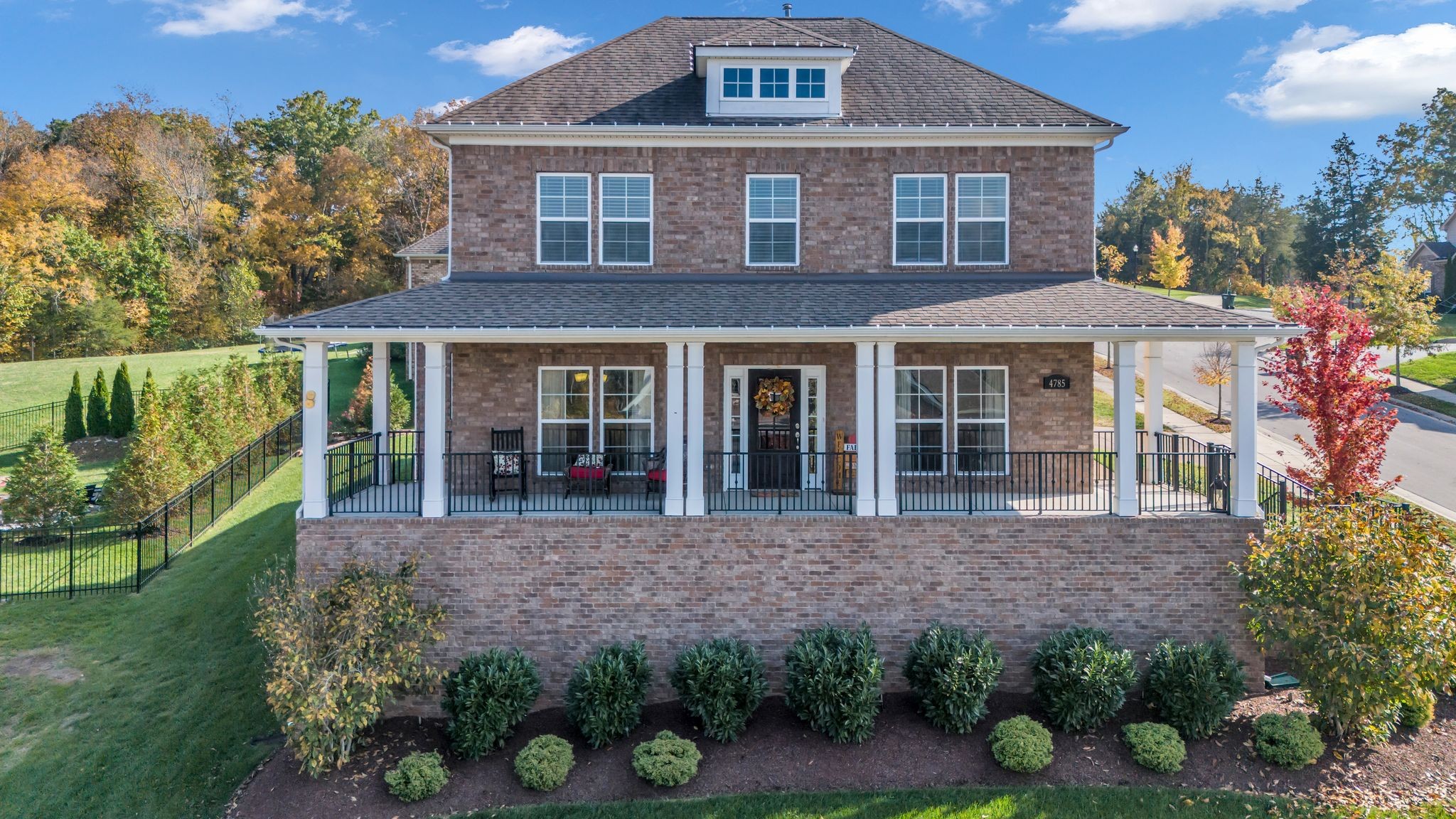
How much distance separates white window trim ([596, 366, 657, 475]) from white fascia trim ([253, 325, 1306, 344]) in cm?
236

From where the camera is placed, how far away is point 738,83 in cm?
1312

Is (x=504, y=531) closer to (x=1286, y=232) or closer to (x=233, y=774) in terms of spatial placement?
(x=233, y=774)

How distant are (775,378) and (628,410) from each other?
8.19 feet

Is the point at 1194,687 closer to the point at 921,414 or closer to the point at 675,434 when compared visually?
the point at 921,414

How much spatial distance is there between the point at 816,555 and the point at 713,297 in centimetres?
415

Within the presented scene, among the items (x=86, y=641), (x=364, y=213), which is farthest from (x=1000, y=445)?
(x=364, y=213)

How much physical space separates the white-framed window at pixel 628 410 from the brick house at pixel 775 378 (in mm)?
53

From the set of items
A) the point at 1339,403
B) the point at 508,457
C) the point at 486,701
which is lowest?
the point at 486,701

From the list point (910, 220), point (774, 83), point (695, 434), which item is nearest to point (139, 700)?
point (695, 434)

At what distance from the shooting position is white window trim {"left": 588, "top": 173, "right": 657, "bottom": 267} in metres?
12.8

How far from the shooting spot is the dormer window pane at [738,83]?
516 inches

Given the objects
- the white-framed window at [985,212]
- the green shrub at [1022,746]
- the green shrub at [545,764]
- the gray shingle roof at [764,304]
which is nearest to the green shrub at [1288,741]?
the green shrub at [1022,746]

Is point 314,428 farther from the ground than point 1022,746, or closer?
farther from the ground

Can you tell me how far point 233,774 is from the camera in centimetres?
928
